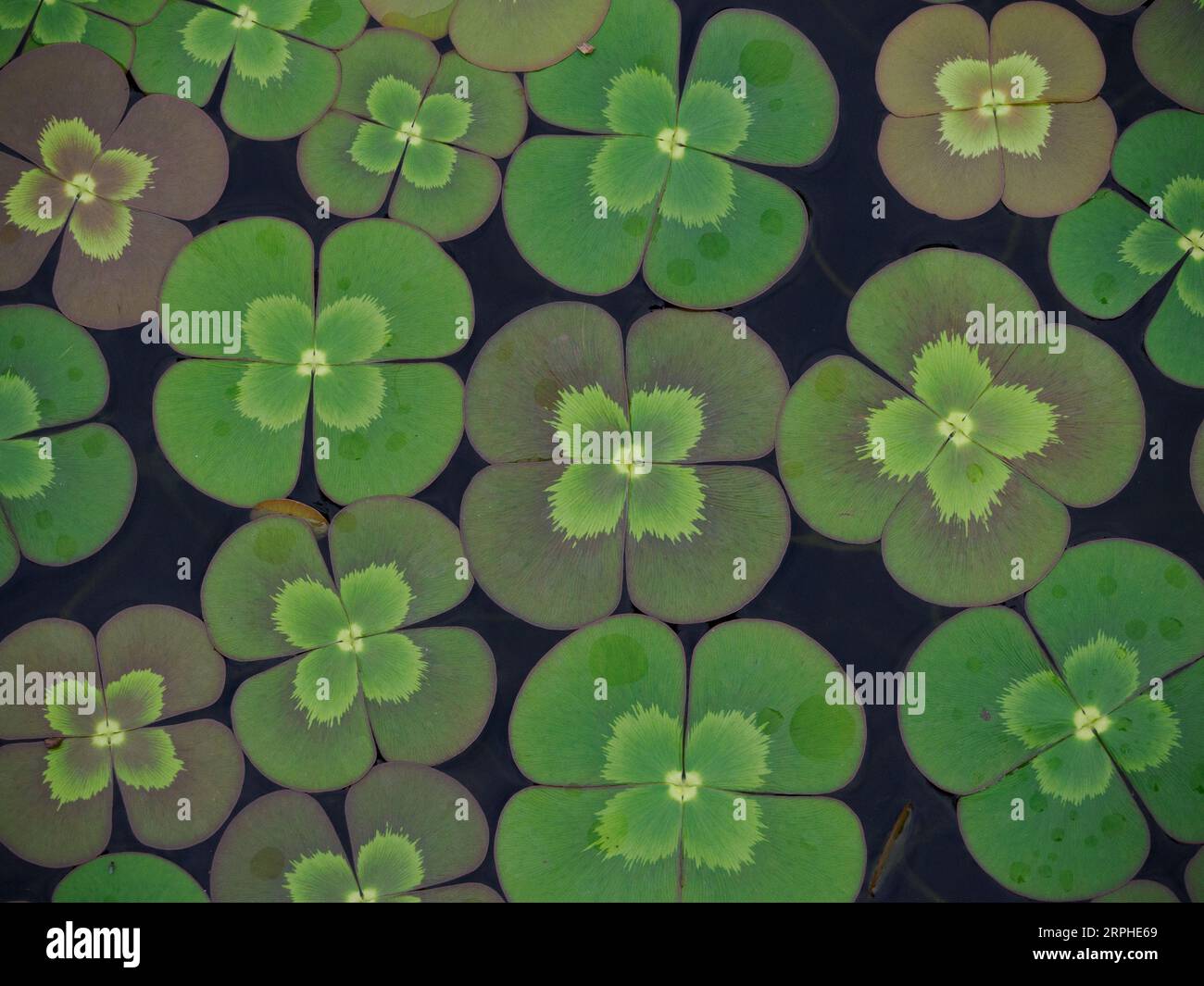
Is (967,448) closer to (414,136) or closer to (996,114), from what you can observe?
(996,114)

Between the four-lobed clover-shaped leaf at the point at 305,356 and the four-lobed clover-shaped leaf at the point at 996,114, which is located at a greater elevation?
the four-lobed clover-shaped leaf at the point at 996,114

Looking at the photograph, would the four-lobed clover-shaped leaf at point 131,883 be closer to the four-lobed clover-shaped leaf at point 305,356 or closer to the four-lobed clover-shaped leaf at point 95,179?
the four-lobed clover-shaped leaf at point 305,356

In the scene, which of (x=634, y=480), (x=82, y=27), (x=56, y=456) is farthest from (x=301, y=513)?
(x=82, y=27)

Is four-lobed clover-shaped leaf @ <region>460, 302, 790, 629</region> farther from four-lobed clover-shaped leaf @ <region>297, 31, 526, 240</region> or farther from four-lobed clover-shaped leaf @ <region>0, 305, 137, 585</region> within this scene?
four-lobed clover-shaped leaf @ <region>0, 305, 137, 585</region>

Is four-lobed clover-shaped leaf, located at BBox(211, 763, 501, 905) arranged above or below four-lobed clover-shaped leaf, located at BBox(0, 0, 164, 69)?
below

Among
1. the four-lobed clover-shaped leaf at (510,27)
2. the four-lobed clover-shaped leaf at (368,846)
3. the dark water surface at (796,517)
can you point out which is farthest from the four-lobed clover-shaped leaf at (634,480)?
the four-lobed clover-shaped leaf at (510,27)

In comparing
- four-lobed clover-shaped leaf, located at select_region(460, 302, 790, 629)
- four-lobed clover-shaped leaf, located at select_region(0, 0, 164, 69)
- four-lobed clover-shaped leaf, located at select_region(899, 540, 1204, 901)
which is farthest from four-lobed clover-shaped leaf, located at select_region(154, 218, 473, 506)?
four-lobed clover-shaped leaf, located at select_region(899, 540, 1204, 901)
